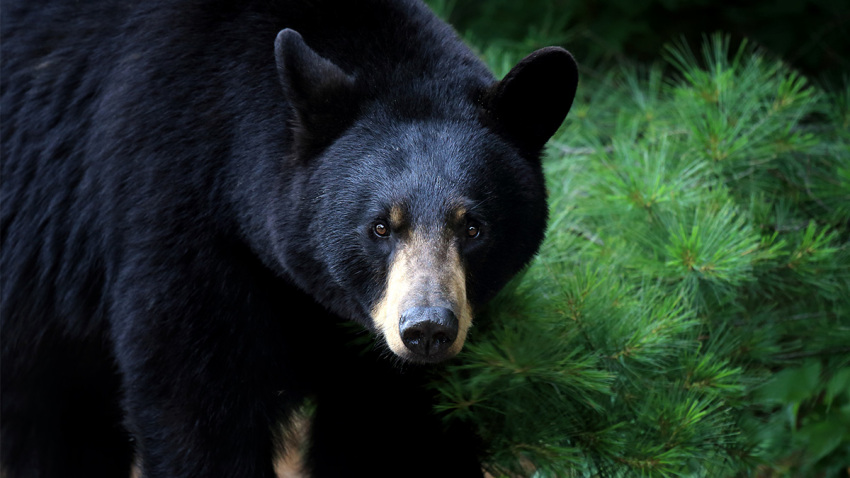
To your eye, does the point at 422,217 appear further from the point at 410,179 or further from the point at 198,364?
the point at 198,364

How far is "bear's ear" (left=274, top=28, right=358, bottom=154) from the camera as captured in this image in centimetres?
303

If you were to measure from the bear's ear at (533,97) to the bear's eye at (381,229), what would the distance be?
510 millimetres

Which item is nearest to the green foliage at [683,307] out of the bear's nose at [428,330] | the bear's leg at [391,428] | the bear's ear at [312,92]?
the bear's leg at [391,428]

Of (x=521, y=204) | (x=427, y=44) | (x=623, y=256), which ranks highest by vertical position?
(x=427, y=44)

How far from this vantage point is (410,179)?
3.05 metres

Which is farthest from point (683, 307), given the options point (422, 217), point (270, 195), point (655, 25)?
point (655, 25)

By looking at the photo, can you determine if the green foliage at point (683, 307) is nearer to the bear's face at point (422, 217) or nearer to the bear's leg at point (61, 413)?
the bear's face at point (422, 217)

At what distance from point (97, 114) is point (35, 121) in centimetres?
36

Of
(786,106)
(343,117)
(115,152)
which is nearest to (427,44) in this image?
(343,117)

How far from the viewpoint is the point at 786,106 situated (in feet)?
15.9

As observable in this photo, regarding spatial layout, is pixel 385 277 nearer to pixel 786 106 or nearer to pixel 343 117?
pixel 343 117

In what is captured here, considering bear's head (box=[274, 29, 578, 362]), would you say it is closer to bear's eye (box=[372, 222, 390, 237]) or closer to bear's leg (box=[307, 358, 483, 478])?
bear's eye (box=[372, 222, 390, 237])

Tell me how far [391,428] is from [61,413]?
141cm

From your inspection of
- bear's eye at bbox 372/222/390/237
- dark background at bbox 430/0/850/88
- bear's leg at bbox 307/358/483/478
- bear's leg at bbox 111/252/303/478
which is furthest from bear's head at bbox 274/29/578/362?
dark background at bbox 430/0/850/88
